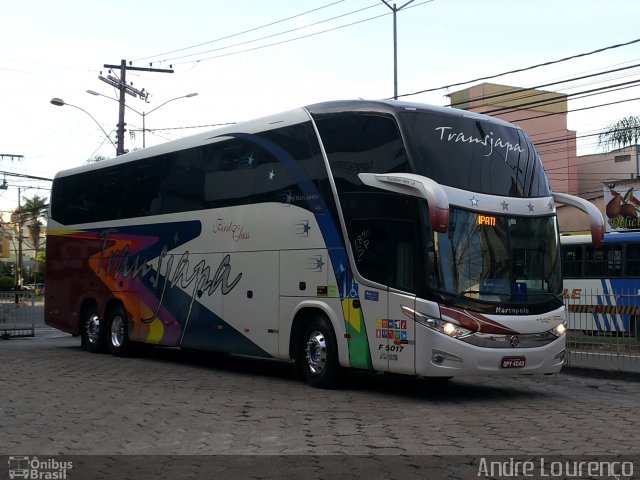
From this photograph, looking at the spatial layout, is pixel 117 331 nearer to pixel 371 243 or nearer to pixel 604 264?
pixel 371 243

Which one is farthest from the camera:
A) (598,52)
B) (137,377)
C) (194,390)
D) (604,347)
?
(598,52)

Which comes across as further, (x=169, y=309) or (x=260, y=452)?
(x=169, y=309)

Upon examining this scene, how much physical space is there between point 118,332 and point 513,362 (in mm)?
10145

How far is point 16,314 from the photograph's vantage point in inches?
1040

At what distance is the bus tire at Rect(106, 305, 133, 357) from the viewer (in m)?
17.9

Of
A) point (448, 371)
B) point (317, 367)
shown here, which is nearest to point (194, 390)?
point (317, 367)

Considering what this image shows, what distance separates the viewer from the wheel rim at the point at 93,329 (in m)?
18.9

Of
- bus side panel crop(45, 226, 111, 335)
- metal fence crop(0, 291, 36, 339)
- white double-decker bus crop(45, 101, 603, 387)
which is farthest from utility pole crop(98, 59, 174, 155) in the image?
white double-decker bus crop(45, 101, 603, 387)

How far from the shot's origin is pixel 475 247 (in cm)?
1114

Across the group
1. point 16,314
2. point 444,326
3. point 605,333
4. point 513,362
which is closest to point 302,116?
point 444,326

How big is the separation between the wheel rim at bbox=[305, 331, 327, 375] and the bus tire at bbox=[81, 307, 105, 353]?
301 inches

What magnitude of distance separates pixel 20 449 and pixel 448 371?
548 centimetres

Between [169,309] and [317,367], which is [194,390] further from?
[169,309]

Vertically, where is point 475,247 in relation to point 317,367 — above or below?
above
